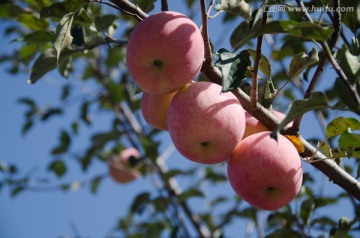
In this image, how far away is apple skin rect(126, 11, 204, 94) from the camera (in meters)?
1.06

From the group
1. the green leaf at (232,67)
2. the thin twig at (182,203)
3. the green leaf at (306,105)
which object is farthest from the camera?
the thin twig at (182,203)

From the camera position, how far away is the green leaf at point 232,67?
102 centimetres

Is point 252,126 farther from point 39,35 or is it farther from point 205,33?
point 39,35

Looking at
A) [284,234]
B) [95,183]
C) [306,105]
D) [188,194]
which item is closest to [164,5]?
[306,105]

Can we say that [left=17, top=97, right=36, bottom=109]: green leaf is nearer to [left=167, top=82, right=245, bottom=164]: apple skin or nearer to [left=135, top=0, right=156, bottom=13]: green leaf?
[left=135, top=0, right=156, bottom=13]: green leaf

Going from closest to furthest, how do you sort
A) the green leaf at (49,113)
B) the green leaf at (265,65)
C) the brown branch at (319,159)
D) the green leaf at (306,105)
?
the green leaf at (306,105) → the brown branch at (319,159) → the green leaf at (265,65) → the green leaf at (49,113)

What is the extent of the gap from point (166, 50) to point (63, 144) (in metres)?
2.70

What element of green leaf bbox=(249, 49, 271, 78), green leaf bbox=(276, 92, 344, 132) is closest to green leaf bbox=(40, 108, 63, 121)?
green leaf bbox=(249, 49, 271, 78)

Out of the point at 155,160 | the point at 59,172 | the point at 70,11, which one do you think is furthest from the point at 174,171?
the point at 70,11

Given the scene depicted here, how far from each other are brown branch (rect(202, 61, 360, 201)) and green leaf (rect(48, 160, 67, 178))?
262cm

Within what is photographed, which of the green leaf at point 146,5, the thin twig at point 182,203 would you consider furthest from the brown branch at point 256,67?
the thin twig at point 182,203

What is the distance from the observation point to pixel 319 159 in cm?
114

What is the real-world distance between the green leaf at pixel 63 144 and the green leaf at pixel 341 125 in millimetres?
2669

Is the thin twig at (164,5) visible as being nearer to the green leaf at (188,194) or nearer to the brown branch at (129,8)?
the brown branch at (129,8)
